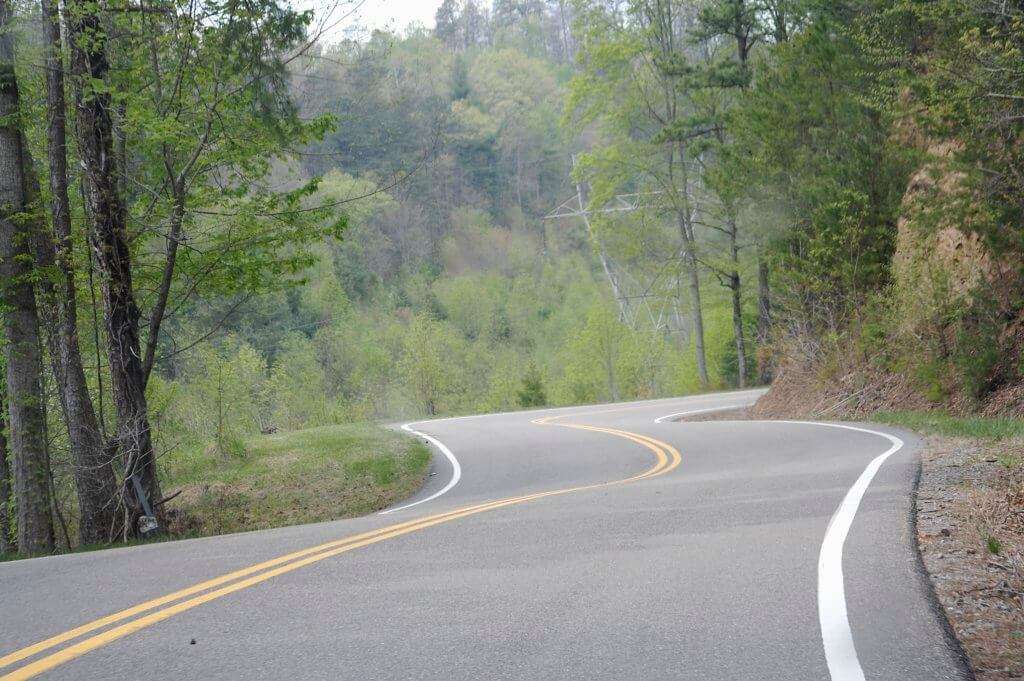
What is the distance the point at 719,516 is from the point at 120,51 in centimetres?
1060

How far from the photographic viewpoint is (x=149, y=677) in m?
4.13

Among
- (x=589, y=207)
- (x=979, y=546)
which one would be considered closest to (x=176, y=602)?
(x=979, y=546)

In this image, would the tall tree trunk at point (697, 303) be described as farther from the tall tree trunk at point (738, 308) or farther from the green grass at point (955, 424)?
the green grass at point (955, 424)

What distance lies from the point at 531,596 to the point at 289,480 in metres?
12.5

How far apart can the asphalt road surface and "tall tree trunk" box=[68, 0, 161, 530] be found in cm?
466

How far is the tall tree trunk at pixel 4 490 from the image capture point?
54.2ft

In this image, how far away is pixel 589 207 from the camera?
119 feet

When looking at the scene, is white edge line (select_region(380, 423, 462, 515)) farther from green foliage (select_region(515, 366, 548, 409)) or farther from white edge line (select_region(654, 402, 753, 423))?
green foliage (select_region(515, 366, 548, 409))

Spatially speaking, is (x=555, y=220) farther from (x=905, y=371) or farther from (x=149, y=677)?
(x=149, y=677)

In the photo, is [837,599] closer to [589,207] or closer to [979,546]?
[979,546]

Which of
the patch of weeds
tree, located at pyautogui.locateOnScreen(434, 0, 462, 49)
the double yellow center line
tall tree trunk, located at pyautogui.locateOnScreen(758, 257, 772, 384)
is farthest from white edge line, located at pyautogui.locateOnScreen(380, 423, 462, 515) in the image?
tree, located at pyautogui.locateOnScreen(434, 0, 462, 49)

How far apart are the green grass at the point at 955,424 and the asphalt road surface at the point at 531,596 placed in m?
3.52

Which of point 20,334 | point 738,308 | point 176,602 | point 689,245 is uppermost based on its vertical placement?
point 689,245

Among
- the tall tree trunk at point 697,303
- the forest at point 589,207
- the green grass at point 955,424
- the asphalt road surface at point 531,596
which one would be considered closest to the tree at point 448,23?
the forest at point 589,207
